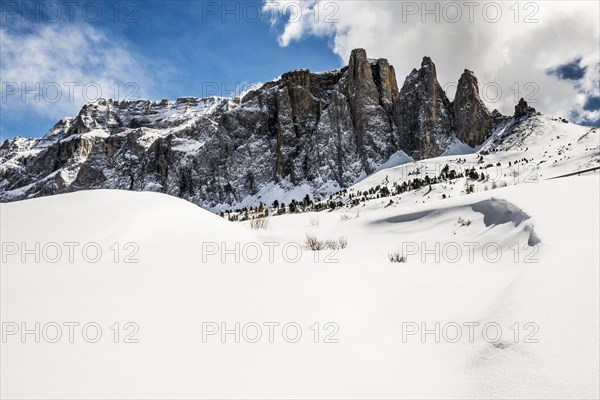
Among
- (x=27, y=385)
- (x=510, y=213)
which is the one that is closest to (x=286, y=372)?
(x=27, y=385)

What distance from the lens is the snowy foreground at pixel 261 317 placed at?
2.18 m

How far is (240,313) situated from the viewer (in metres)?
3.23

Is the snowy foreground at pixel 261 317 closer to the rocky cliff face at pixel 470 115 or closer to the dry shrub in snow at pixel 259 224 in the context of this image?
the dry shrub in snow at pixel 259 224

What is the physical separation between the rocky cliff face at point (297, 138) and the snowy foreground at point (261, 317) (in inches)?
5843

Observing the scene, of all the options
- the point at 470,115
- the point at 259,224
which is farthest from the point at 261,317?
the point at 470,115

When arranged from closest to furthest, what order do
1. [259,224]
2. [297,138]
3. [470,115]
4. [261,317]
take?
1. [261,317]
2. [259,224]
3. [470,115]
4. [297,138]

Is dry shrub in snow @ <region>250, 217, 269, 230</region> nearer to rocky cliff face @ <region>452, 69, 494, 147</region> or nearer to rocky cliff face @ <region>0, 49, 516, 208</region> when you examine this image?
rocky cliff face @ <region>0, 49, 516, 208</region>

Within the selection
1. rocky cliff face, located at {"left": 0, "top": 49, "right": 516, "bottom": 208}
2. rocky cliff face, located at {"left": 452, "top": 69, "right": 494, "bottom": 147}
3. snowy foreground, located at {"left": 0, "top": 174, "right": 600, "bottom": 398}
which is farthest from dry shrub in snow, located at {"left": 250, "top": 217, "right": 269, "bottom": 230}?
rocky cliff face, located at {"left": 452, "top": 69, "right": 494, "bottom": 147}

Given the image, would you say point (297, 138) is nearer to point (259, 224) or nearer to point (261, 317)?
point (259, 224)

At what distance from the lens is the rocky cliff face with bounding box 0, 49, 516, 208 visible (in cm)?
14475

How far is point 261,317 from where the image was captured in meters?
3.21

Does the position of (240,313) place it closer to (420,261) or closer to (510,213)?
(420,261)

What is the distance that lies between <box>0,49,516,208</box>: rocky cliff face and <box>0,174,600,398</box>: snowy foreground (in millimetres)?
148415

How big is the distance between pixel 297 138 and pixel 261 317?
172 metres
